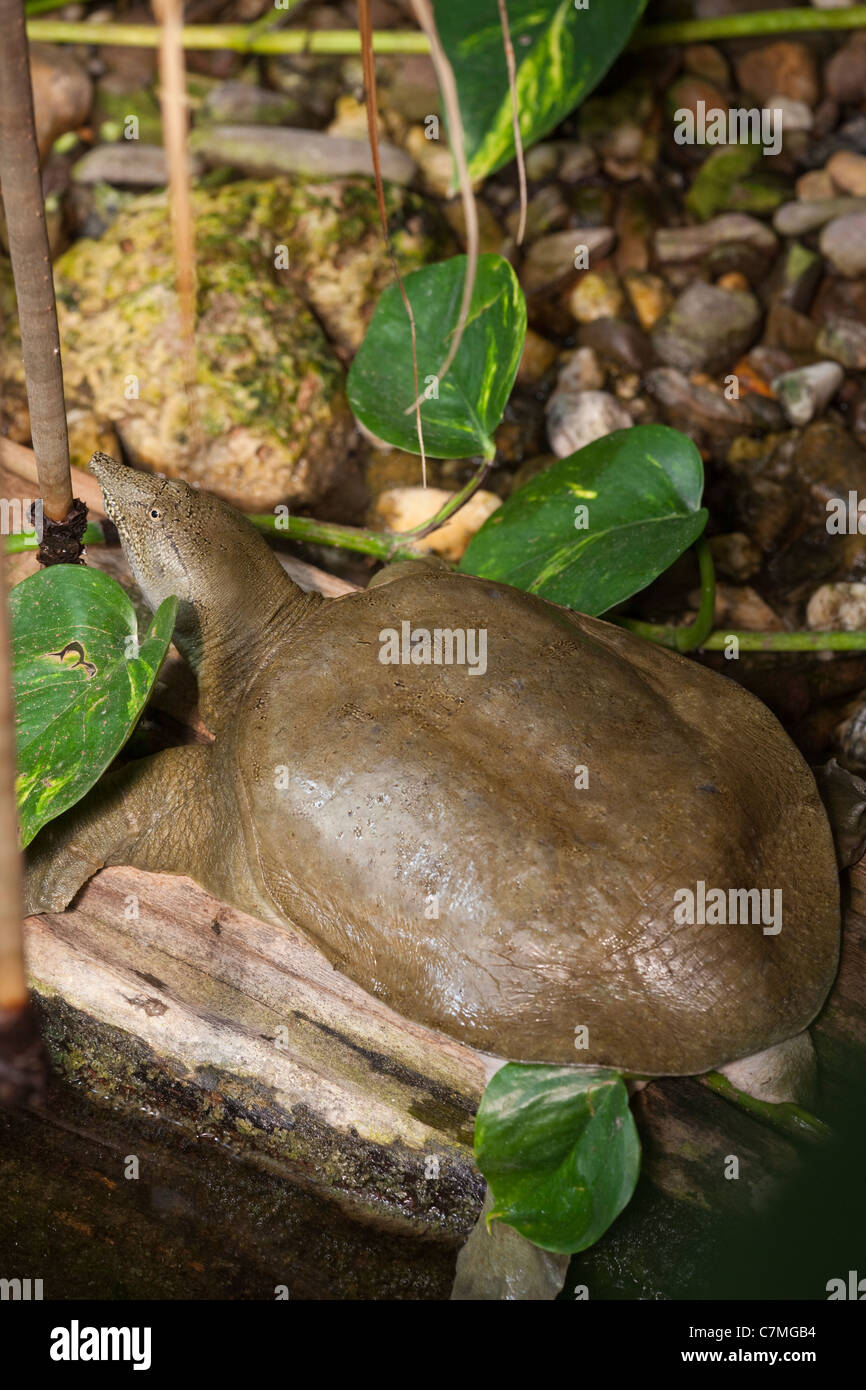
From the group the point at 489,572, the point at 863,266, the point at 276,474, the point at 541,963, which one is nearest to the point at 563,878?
the point at 541,963

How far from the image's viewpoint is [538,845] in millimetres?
2062

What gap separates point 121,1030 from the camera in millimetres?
2457

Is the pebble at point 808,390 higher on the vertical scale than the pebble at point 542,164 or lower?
lower

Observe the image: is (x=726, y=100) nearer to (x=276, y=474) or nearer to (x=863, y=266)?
(x=863, y=266)

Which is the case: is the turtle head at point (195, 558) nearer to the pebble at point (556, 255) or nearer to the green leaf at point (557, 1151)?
the green leaf at point (557, 1151)

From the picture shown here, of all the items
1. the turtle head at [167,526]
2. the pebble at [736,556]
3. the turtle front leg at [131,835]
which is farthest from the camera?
the pebble at [736,556]

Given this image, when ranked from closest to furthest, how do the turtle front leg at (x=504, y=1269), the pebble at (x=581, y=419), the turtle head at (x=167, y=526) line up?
the turtle front leg at (x=504, y=1269), the turtle head at (x=167, y=526), the pebble at (x=581, y=419)

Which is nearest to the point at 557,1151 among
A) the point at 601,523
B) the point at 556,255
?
the point at 601,523

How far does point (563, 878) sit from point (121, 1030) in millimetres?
1052

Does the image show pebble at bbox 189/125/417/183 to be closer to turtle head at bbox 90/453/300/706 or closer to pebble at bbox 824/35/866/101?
pebble at bbox 824/35/866/101

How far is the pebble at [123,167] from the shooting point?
416cm

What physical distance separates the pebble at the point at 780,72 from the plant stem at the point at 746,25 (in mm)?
73

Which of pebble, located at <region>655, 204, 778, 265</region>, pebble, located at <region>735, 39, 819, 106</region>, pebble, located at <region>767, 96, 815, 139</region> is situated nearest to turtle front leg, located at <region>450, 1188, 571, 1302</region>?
pebble, located at <region>655, 204, 778, 265</region>

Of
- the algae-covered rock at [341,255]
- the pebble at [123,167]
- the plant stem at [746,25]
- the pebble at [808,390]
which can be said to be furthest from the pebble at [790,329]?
the pebble at [123,167]
